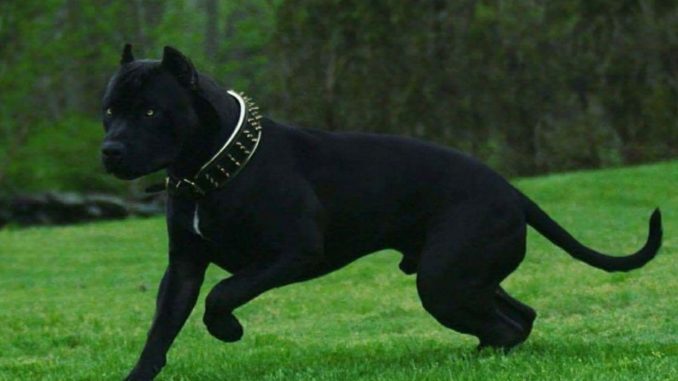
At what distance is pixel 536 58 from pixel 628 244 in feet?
24.6

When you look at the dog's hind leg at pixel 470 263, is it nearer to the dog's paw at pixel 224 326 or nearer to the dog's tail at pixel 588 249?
the dog's tail at pixel 588 249

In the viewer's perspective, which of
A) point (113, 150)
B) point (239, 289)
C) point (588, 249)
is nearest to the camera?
point (113, 150)

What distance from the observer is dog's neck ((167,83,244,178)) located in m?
6.49

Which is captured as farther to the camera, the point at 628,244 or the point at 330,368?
the point at 628,244

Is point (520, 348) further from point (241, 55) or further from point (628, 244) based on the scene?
point (241, 55)

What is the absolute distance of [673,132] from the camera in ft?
71.7

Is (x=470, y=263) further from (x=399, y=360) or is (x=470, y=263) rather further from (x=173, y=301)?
(x=173, y=301)

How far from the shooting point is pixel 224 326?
257 inches

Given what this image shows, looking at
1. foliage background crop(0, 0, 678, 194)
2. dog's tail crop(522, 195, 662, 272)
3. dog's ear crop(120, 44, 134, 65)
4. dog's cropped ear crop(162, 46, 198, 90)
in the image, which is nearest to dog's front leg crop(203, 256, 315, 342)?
dog's cropped ear crop(162, 46, 198, 90)

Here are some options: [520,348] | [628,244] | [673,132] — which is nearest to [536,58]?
[673,132]

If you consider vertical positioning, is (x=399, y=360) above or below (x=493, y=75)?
above

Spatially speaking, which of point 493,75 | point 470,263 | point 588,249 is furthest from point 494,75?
point 470,263

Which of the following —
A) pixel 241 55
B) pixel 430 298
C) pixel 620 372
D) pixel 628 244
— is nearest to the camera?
pixel 620 372

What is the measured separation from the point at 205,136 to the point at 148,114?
320 mm
